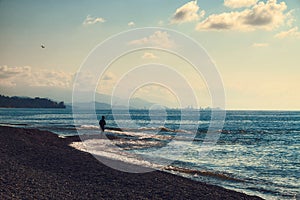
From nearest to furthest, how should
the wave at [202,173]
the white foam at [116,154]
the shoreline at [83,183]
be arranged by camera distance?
the shoreline at [83,183], the wave at [202,173], the white foam at [116,154]

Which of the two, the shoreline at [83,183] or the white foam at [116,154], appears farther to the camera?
the white foam at [116,154]

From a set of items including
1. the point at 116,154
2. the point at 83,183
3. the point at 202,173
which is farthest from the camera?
the point at 116,154

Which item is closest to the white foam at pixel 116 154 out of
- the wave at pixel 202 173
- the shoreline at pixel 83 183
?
the wave at pixel 202 173

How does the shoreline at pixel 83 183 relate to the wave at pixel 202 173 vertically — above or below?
above

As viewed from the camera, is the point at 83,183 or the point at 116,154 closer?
the point at 83,183

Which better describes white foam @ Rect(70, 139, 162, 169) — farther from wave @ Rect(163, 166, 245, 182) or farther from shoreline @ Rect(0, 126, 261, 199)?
shoreline @ Rect(0, 126, 261, 199)

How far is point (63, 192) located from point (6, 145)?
1238 cm

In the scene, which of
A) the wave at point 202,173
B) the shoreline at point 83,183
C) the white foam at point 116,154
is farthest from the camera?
the white foam at point 116,154

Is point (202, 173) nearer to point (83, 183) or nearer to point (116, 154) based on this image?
point (116, 154)

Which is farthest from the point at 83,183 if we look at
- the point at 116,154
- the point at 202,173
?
the point at 116,154

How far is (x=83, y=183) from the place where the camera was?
1474cm

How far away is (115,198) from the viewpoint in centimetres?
A: 1295

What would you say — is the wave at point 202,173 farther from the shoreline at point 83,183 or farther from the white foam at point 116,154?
the shoreline at point 83,183

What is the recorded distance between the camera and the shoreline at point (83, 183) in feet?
42.6
